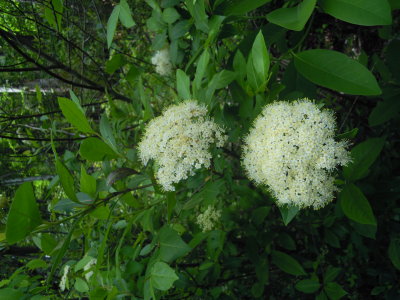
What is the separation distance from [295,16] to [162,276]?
804 millimetres

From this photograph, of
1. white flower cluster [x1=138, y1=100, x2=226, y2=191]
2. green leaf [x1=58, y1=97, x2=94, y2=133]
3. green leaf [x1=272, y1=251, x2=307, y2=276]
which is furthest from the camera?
green leaf [x1=272, y1=251, x2=307, y2=276]

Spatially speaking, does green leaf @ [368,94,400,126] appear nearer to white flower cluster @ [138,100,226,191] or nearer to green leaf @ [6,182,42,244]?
white flower cluster @ [138,100,226,191]

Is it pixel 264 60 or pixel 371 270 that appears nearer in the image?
pixel 264 60

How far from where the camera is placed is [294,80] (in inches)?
45.7

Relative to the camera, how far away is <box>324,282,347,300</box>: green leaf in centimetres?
150

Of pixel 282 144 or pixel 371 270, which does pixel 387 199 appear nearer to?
pixel 371 270

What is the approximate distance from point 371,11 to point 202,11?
458mm

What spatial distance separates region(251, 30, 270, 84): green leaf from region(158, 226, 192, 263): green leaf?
0.55m

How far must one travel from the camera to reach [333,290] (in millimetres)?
1544

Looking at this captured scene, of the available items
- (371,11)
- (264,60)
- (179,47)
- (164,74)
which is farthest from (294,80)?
(164,74)

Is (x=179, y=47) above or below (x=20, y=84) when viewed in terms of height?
above

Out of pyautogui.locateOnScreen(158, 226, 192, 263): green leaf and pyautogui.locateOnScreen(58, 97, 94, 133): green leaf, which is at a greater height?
pyautogui.locateOnScreen(58, 97, 94, 133): green leaf

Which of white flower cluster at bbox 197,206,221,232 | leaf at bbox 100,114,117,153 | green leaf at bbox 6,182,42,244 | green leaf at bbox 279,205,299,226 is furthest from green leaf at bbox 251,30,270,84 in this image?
white flower cluster at bbox 197,206,221,232

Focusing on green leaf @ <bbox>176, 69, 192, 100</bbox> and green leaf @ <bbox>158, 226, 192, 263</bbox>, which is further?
green leaf @ <bbox>176, 69, 192, 100</bbox>
